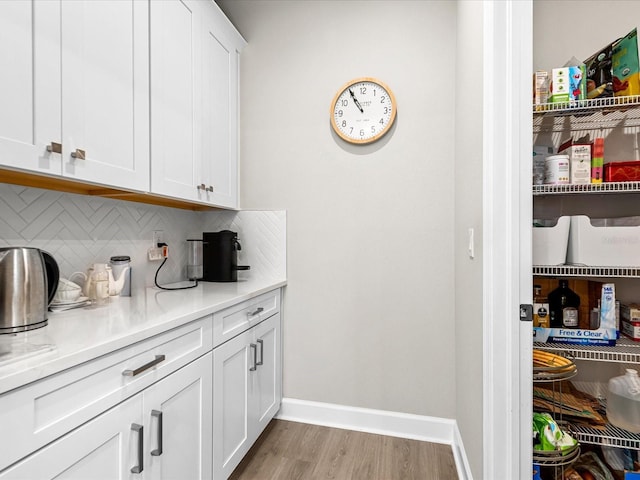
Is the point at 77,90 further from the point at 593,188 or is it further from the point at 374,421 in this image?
the point at 374,421

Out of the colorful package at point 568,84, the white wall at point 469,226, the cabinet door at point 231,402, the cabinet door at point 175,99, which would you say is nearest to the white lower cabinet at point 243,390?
the cabinet door at point 231,402

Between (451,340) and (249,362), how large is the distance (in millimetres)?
1149

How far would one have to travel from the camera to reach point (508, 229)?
1183 millimetres

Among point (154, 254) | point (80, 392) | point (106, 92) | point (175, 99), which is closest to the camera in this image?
point (80, 392)

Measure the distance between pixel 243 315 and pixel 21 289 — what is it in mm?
930

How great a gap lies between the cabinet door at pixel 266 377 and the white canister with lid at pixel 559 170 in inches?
64.2

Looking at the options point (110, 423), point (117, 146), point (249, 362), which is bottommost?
point (249, 362)

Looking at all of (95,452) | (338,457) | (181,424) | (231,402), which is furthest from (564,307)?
(95,452)

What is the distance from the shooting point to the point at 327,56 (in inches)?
86.8

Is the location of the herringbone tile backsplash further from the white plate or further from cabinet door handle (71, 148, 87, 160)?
cabinet door handle (71, 148, 87, 160)

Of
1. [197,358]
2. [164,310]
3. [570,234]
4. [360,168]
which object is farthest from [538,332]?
[164,310]

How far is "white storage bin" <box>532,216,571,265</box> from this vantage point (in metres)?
1.57

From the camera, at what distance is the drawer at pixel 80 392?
0.72 m

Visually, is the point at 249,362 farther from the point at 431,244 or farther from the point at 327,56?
the point at 327,56
